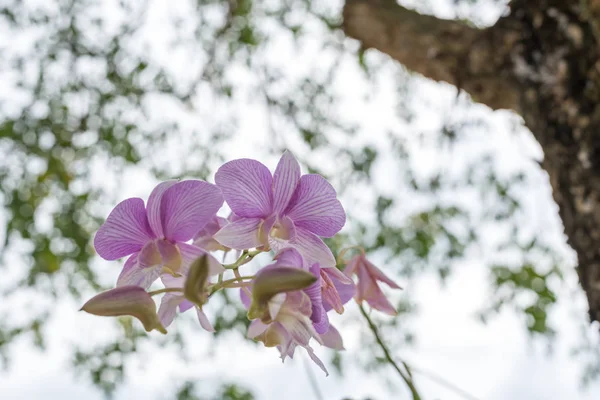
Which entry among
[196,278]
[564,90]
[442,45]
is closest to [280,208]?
[196,278]

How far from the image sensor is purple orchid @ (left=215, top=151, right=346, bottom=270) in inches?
16.1

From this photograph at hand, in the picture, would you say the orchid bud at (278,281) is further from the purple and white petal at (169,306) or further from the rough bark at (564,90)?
the rough bark at (564,90)

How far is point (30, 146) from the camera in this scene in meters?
1.96

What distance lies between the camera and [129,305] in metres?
0.35

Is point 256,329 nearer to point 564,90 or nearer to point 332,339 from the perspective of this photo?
point 332,339

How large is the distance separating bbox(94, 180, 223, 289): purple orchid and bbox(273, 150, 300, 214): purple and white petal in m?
0.05

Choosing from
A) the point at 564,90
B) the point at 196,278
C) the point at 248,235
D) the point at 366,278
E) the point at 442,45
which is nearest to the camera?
the point at 196,278

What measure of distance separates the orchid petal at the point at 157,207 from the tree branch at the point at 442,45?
3.51 ft

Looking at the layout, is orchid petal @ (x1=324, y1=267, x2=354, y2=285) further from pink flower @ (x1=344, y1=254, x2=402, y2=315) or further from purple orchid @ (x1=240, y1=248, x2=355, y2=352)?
pink flower @ (x1=344, y1=254, x2=402, y2=315)

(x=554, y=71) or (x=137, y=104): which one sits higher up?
(x=554, y=71)

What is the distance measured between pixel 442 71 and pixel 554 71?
1.56 feet

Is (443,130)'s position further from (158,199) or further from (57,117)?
(158,199)

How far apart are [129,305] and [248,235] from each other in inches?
3.9

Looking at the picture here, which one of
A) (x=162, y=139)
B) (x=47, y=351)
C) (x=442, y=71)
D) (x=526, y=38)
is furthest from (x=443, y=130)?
(x=47, y=351)
